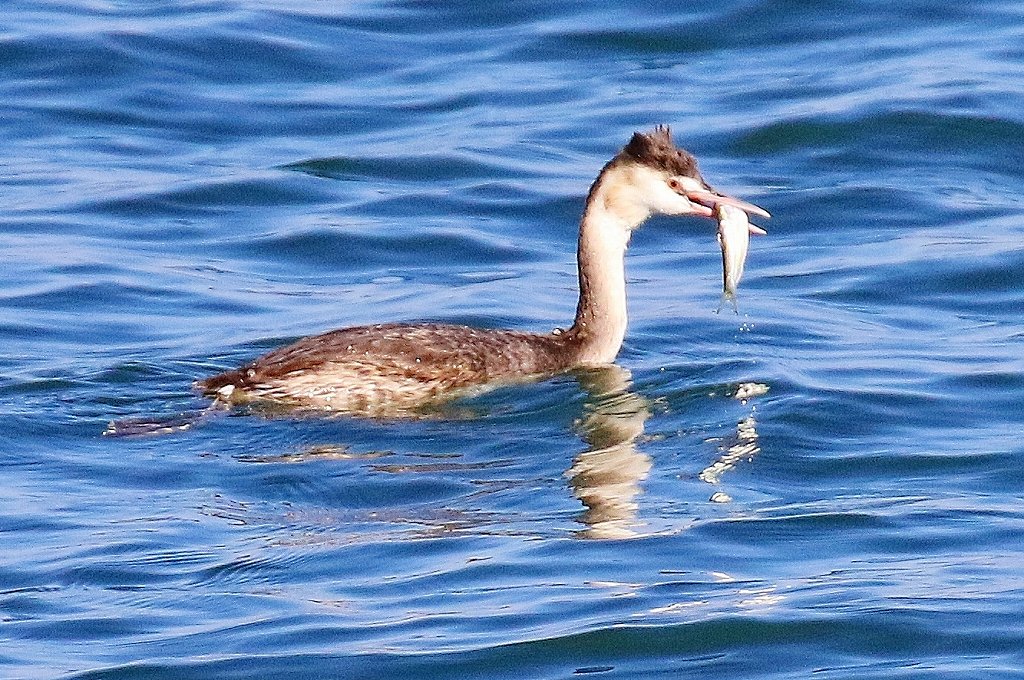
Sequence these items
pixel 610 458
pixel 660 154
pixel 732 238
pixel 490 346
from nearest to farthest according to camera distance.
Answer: pixel 610 458 → pixel 490 346 → pixel 732 238 → pixel 660 154

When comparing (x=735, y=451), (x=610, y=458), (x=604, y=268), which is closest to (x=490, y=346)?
(x=604, y=268)

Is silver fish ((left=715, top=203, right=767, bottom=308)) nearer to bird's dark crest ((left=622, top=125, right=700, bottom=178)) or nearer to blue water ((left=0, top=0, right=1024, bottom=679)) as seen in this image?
bird's dark crest ((left=622, top=125, right=700, bottom=178))

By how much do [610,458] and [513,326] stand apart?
2.53 metres

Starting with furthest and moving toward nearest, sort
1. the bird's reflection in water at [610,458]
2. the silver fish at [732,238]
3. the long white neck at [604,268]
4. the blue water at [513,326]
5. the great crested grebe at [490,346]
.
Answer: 1. the long white neck at [604,268]
2. the silver fish at [732,238]
3. the great crested grebe at [490,346]
4. the bird's reflection in water at [610,458]
5. the blue water at [513,326]

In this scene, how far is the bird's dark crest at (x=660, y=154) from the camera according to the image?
9.88m

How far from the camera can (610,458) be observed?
8695mm

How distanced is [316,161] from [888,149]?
3733 mm

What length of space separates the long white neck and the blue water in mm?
246

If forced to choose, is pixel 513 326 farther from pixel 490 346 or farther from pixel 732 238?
pixel 732 238

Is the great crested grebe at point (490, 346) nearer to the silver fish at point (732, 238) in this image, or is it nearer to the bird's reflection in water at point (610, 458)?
the silver fish at point (732, 238)

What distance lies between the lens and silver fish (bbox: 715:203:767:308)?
9.80 metres

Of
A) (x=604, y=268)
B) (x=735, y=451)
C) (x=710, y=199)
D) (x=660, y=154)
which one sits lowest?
(x=735, y=451)

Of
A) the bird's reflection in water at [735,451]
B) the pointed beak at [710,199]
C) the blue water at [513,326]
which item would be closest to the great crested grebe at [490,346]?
the pointed beak at [710,199]

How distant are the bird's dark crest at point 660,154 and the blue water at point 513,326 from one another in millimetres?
885
